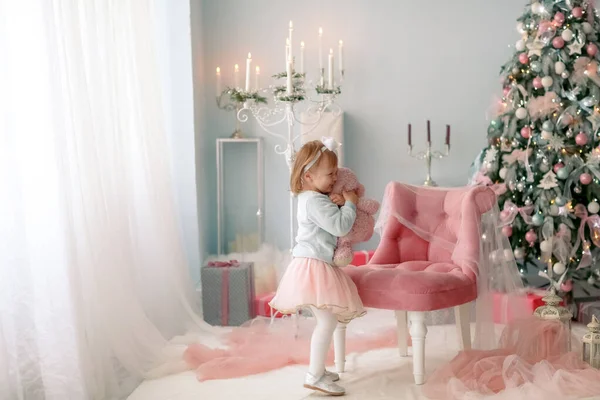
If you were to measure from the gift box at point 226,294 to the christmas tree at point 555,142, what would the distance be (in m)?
1.60

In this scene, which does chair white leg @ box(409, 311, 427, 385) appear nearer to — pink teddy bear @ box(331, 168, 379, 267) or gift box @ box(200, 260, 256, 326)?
pink teddy bear @ box(331, 168, 379, 267)

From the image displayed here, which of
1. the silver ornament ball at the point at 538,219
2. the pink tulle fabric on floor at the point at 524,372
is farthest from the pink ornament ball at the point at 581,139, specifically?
the pink tulle fabric on floor at the point at 524,372

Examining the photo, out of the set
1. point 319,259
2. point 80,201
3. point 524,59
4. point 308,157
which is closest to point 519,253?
point 524,59

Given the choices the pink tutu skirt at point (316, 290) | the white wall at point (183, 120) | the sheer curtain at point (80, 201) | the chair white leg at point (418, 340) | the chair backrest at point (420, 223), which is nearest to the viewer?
the sheer curtain at point (80, 201)

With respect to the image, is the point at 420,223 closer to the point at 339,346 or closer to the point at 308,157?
the point at 339,346

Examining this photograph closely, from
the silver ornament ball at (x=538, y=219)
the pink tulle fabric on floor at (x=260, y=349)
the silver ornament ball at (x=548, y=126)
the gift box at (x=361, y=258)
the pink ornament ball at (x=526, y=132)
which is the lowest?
the pink tulle fabric on floor at (x=260, y=349)

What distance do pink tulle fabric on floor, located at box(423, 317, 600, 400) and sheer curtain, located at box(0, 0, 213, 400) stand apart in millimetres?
1436

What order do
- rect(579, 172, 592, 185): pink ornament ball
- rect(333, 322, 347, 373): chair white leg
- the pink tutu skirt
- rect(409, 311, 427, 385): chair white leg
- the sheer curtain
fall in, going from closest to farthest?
the sheer curtain < the pink tutu skirt < rect(409, 311, 427, 385): chair white leg < rect(333, 322, 347, 373): chair white leg < rect(579, 172, 592, 185): pink ornament ball

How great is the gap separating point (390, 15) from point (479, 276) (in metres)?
2.40

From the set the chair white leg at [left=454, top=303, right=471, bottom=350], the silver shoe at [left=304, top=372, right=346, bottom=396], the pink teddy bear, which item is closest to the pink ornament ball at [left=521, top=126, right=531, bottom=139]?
the chair white leg at [left=454, top=303, right=471, bottom=350]

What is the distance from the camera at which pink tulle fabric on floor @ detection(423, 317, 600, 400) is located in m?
2.90

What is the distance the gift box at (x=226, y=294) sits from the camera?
436 centimetres

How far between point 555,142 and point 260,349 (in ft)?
6.78

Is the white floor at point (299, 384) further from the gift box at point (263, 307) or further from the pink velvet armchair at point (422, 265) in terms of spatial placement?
the gift box at point (263, 307)
